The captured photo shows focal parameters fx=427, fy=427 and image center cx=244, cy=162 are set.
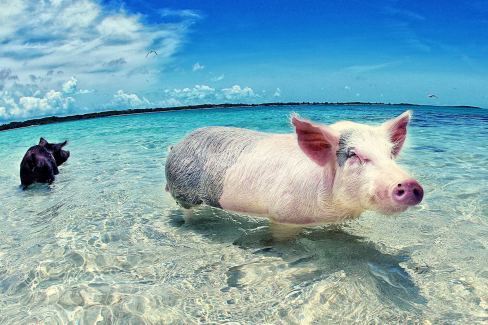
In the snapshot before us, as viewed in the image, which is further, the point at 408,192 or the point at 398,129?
the point at 398,129

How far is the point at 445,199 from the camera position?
611 centimetres

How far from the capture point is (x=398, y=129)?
3.94 metres

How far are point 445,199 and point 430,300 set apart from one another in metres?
3.20

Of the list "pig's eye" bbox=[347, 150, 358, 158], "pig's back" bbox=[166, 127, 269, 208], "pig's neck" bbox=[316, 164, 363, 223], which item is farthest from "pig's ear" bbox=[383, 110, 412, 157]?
"pig's back" bbox=[166, 127, 269, 208]

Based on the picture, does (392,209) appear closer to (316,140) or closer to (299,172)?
(316,140)

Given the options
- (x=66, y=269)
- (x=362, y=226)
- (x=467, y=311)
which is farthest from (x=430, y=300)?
(x=66, y=269)

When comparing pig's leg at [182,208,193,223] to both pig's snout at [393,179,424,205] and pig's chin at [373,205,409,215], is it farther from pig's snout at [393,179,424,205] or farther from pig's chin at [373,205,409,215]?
pig's snout at [393,179,424,205]

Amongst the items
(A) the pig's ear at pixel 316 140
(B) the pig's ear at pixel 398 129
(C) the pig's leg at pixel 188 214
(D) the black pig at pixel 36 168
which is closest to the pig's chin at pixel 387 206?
(A) the pig's ear at pixel 316 140

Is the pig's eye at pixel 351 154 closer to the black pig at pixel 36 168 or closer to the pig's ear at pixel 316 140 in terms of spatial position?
the pig's ear at pixel 316 140

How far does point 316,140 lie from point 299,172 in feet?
2.00

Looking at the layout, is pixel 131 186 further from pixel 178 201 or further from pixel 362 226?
pixel 362 226

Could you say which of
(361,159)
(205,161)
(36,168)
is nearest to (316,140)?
(361,159)

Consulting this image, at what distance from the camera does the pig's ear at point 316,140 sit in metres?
3.67

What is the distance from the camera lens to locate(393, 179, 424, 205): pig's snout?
2949mm
